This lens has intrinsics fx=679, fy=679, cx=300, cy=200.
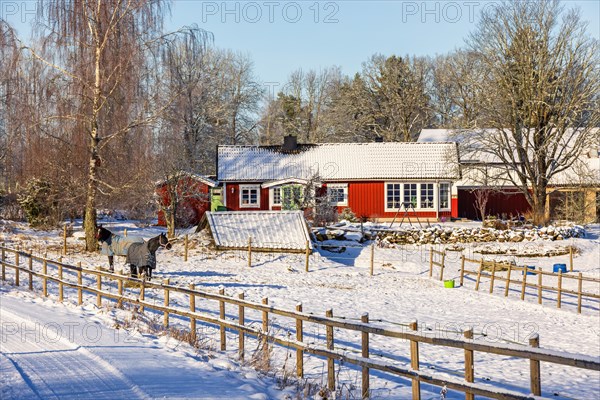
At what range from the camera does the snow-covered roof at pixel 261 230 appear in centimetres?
2609

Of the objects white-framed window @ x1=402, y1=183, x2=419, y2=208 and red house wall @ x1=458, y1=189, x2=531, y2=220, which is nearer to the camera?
white-framed window @ x1=402, y1=183, x2=419, y2=208

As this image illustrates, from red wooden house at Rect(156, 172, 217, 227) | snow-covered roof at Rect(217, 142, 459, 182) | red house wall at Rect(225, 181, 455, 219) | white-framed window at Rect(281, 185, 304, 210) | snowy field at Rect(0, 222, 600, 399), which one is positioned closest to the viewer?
snowy field at Rect(0, 222, 600, 399)

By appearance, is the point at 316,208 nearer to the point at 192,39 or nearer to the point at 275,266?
the point at 275,266

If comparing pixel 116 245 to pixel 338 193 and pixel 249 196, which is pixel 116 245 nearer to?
pixel 249 196

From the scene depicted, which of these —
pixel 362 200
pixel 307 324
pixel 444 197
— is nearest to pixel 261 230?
pixel 307 324

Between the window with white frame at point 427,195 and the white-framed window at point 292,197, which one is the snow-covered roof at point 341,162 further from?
the white-framed window at point 292,197

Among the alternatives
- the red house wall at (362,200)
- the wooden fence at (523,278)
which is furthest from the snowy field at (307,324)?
the red house wall at (362,200)

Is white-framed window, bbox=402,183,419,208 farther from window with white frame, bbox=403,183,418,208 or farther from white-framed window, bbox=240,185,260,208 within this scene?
white-framed window, bbox=240,185,260,208

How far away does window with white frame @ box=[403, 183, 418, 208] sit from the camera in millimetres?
39250

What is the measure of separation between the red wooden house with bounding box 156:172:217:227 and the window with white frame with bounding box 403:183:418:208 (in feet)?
36.1


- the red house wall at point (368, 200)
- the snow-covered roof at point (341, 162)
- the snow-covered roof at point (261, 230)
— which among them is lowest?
the snow-covered roof at point (261, 230)

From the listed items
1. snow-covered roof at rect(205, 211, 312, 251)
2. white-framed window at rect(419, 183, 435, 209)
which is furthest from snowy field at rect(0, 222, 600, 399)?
white-framed window at rect(419, 183, 435, 209)

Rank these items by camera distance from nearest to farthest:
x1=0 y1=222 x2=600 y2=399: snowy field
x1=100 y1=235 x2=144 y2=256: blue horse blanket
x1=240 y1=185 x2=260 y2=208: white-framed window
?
x1=0 y1=222 x2=600 y2=399: snowy field, x1=100 y1=235 x2=144 y2=256: blue horse blanket, x1=240 y1=185 x2=260 y2=208: white-framed window

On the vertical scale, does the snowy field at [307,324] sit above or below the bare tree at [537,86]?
below
